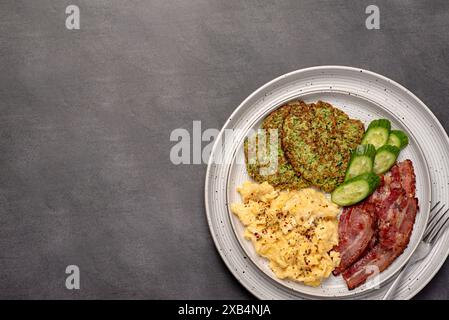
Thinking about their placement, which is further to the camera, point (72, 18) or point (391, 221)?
point (72, 18)

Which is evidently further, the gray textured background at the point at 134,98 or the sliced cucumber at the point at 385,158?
the gray textured background at the point at 134,98

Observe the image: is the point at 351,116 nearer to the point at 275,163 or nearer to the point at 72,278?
the point at 275,163

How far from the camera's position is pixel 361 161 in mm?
3420

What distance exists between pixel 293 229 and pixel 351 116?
89 cm

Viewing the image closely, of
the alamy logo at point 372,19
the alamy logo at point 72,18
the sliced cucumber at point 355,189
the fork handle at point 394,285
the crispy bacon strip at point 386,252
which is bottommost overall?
the fork handle at point 394,285

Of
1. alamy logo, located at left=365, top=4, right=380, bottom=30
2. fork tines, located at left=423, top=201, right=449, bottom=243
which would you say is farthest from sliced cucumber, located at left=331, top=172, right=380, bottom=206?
alamy logo, located at left=365, top=4, right=380, bottom=30

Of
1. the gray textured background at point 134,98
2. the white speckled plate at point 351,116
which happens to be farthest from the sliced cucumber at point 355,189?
the gray textured background at point 134,98

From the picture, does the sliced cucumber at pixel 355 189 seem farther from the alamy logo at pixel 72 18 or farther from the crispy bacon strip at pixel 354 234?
the alamy logo at pixel 72 18

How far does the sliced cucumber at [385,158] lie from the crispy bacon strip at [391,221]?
61 millimetres

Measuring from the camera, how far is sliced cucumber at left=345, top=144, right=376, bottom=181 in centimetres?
342

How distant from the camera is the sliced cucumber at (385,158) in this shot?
11.2 ft

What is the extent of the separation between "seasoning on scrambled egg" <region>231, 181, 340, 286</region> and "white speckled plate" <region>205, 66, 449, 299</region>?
0.31 feet

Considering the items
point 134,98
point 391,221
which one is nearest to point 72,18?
point 134,98
